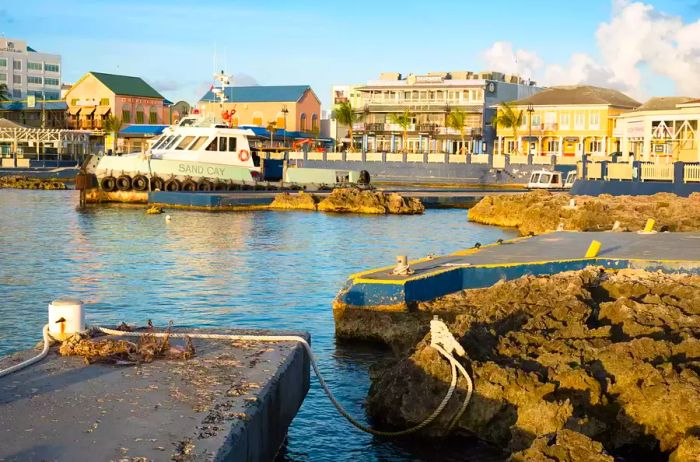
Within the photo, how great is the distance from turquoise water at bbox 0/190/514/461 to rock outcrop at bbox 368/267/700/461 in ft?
1.51

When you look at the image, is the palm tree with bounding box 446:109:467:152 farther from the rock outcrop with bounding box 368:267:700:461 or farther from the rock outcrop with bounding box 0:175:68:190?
the rock outcrop with bounding box 368:267:700:461

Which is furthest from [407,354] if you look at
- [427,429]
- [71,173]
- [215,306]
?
[71,173]

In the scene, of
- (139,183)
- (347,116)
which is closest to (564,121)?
(347,116)

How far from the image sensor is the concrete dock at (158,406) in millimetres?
6148

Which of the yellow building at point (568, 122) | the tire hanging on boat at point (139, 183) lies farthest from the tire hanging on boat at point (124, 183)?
the yellow building at point (568, 122)

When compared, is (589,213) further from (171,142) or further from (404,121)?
(404,121)

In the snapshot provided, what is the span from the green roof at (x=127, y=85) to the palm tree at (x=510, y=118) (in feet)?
155

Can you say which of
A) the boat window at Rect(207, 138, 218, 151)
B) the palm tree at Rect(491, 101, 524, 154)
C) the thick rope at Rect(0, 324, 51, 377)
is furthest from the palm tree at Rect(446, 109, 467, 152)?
the thick rope at Rect(0, 324, 51, 377)

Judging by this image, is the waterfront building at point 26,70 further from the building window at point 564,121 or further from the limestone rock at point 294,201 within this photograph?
the limestone rock at point 294,201

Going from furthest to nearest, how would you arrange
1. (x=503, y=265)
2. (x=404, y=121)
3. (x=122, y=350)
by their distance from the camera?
1. (x=404, y=121)
2. (x=503, y=265)
3. (x=122, y=350)

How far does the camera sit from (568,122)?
8319 centimetres

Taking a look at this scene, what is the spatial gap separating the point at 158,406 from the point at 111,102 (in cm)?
10841

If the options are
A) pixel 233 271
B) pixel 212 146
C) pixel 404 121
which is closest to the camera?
pixel 233 271

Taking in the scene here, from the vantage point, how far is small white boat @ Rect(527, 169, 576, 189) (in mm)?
59062
